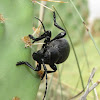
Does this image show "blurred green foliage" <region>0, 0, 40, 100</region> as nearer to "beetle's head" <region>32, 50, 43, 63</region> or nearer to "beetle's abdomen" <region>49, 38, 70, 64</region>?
"beetle's head" <region>32, 50, 43, 63</region>

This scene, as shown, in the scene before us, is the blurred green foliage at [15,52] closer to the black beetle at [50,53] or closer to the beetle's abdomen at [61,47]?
the black beetle at [50,53]

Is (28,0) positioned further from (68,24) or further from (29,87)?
(68,24)

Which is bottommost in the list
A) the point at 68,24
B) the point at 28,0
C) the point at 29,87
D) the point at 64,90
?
the point at 64,90

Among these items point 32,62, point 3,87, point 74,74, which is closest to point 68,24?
Answer: point 74,74

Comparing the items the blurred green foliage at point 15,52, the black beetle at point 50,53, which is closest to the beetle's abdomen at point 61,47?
the black beetle at point 50,53

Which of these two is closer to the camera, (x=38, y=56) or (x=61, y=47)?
(x=38, y=56)

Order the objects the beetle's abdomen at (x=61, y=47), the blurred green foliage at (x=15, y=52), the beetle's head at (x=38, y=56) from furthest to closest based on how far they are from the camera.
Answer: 1. the beetle's abdomen at (x=61, y=47)
2. the beetle's head at (x=38, y=56)
3. the blurred green foliage at (x=15, y=52)

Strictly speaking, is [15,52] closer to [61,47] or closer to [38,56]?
[38,56]

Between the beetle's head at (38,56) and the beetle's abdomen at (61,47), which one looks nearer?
the beetle's head at (38,56)

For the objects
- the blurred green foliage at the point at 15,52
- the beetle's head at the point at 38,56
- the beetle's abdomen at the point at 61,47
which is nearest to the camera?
the blurred green foliage at the point at 15,52

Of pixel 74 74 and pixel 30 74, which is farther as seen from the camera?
pixel 74 74

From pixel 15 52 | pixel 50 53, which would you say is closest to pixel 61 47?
pixel 50 53
